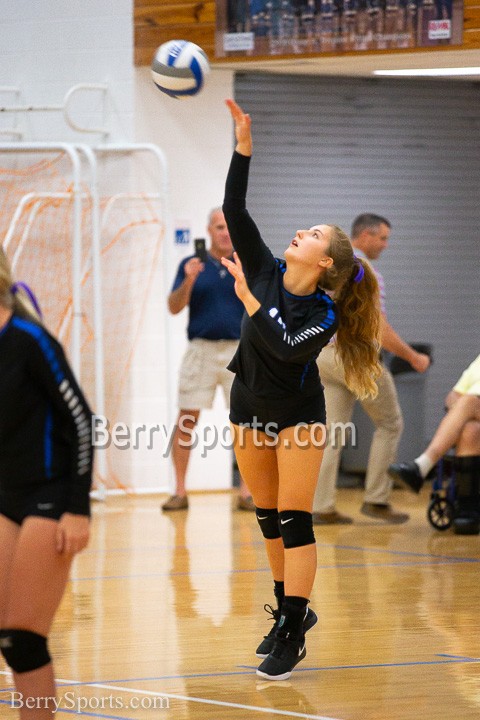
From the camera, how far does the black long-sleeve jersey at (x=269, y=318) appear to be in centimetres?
419

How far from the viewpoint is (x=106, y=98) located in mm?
9133

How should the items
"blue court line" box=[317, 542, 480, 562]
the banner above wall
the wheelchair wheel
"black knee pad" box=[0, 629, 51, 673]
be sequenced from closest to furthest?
"black knee pad" box=[0, 629, 51, 673] < "blue court line" box=[317, 542, 480, 562] < the wheelchair wheel < the banner above wall

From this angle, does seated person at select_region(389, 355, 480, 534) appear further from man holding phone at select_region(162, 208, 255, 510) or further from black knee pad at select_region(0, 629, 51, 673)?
black knee pad at select_region(0, 629, 51, 673)

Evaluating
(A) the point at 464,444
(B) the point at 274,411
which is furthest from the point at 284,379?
(A) the point at 464,444

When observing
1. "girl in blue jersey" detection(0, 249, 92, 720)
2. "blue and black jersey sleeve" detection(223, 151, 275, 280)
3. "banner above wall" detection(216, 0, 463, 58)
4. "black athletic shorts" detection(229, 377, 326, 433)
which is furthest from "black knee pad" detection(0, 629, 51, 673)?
"banner above wall" detection(216, 0, 463, 58)

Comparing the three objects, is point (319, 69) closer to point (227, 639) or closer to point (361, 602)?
point (361, 602)

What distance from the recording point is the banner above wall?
8.06 meters

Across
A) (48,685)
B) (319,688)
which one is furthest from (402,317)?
(48,685)

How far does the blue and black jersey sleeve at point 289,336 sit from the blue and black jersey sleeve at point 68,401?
3.49ft

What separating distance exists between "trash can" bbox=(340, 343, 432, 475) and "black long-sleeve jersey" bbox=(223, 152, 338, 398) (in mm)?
5419

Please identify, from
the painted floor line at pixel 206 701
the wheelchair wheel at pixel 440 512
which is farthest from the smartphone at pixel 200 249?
the painted floor line at pixel 206 701

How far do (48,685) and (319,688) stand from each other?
1.26m

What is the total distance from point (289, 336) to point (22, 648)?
150cm

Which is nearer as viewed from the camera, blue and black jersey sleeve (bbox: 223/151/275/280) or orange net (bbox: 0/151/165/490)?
blue and black jersey sleeve (bbox: 223/151/275/280)
